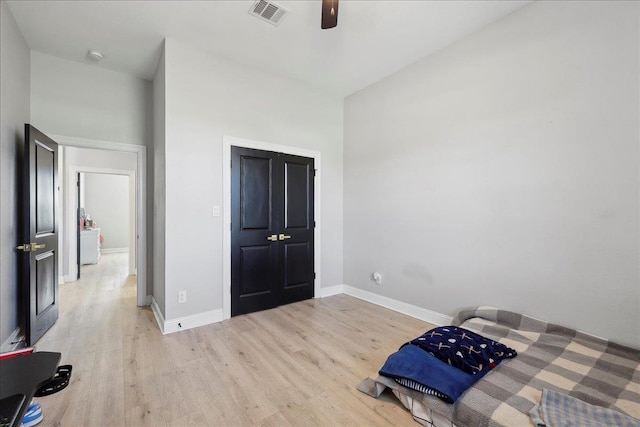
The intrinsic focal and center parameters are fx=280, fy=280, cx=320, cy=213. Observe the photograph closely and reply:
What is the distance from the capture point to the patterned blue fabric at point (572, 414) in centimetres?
137

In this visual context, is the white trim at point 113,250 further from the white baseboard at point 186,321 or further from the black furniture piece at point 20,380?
the black furniture piece at point 20,380

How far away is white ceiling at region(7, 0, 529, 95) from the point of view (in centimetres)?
243

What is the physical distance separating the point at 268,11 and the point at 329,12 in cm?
86

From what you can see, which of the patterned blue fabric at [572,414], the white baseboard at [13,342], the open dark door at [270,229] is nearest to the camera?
the patterned blue fabric at [572,414]

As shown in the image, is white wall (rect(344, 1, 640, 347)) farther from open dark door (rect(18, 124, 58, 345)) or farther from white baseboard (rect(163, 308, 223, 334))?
open dark door (rect(18, 124, 58, 345))

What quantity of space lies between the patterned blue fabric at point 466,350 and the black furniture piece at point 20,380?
2044 mm

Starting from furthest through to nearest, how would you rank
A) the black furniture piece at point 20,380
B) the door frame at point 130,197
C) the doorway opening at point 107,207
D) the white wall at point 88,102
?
the doorway opening at point 107,207, the door frame at point 130,197, the white wall at point 88,102, the black furniture piece at point 20,380

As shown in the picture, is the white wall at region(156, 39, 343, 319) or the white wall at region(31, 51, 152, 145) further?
the white wall at region(31, 51, 152, 145)

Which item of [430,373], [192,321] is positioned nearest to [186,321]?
[192,321]

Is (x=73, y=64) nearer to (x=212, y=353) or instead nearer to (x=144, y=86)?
(x=144, y=86)

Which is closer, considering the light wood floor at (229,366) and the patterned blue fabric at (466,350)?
the light wood floor at (229,366)

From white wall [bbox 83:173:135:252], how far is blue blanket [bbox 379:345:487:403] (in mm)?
9188

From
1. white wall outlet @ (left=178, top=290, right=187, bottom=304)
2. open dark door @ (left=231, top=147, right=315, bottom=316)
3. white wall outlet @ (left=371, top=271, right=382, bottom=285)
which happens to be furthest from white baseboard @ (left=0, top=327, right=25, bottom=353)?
white wall outlet @ (left=371, top=271, right=382, bottom=285)

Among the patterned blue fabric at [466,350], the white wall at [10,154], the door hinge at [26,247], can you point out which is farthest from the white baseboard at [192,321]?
the patterned blue fabric at [466,350]
